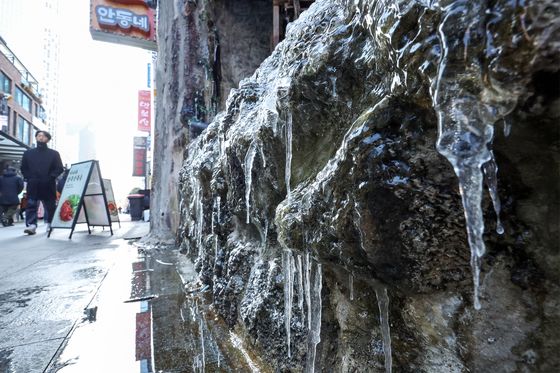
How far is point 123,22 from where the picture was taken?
10047mm

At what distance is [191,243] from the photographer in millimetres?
4215

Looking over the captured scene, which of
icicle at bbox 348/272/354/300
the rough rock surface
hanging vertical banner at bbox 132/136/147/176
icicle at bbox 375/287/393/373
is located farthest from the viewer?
hanging vertical banner at bbox 132/136/147/176

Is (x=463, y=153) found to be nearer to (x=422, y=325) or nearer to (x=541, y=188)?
(x=541, y=188)

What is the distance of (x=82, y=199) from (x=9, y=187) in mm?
5997

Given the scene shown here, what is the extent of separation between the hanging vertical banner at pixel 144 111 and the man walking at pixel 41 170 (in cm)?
1399

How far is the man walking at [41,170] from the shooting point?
696 centimetres

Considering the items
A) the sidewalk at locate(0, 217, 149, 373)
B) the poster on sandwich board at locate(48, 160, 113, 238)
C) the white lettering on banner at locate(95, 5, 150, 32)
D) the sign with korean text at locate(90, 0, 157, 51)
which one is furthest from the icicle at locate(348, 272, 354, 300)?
the white lettering on banner at locate(95, 5, 150, 32)

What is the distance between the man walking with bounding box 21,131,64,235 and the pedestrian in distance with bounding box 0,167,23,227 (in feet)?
13.0

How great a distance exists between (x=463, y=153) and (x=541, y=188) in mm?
237

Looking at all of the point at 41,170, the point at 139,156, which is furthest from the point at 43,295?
the point at 139,156

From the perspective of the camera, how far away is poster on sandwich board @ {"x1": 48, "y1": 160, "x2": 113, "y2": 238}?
6.57 m

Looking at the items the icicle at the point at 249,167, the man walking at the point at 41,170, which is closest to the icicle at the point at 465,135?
the icicle at the point at 249,167

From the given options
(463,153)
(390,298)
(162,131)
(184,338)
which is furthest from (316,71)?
(162,131)

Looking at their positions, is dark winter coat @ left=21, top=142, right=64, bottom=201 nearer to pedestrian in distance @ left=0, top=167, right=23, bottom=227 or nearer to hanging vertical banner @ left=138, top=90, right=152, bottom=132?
pedestrian in distance @ left=0, top=167, right=23, bottom=227
